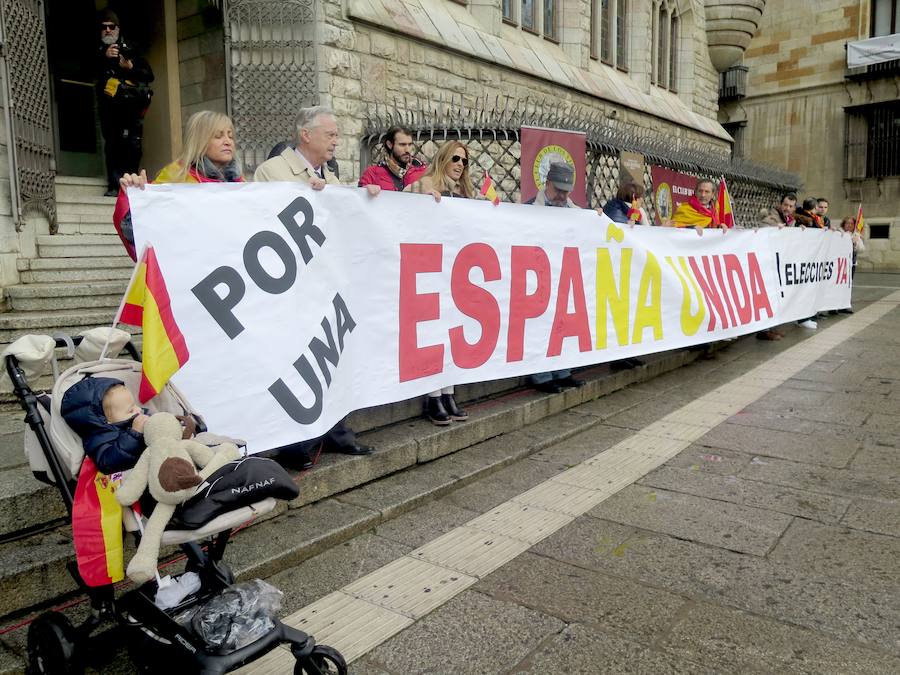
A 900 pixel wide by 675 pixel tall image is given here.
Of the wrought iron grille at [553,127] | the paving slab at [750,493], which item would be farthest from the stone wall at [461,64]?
the paving slab at [750,493]

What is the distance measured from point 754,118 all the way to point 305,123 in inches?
1096

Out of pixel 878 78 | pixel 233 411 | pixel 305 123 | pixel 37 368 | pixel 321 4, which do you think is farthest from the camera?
pixel 878 78

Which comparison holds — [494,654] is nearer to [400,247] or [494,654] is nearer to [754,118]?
[400,247]

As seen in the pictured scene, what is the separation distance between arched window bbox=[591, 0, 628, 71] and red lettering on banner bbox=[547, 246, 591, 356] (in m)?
13.3

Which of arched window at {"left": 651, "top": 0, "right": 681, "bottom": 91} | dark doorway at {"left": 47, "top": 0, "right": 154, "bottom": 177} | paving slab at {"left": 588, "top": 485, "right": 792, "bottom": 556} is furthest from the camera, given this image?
arched window at {"left": 651, "top": 0, "right": 681, "bottom": 91}

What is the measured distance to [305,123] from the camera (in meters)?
4.20

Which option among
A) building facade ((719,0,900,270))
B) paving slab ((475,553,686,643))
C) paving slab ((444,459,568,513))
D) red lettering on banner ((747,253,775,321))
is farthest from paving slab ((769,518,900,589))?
building facade ((719,0,900,270))

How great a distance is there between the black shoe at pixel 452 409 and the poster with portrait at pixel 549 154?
3427 millimetres

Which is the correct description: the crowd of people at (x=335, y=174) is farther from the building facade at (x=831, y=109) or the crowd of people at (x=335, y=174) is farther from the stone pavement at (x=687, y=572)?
the building facade at (x=831, y=109)

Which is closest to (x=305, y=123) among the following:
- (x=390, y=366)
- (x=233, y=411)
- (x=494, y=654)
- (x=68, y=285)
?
(x=390, y=366)

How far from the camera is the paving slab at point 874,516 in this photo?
3.61 meters

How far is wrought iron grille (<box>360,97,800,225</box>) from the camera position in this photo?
26.2 feet

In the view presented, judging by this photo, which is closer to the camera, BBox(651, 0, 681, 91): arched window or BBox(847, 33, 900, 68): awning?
BBox(651, 0, 681, 91): arched window

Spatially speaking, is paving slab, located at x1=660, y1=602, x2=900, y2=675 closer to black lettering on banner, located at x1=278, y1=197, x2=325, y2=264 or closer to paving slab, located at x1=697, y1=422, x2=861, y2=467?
paving slab, located at x1=697, y1=422, x2=861, y2=467
